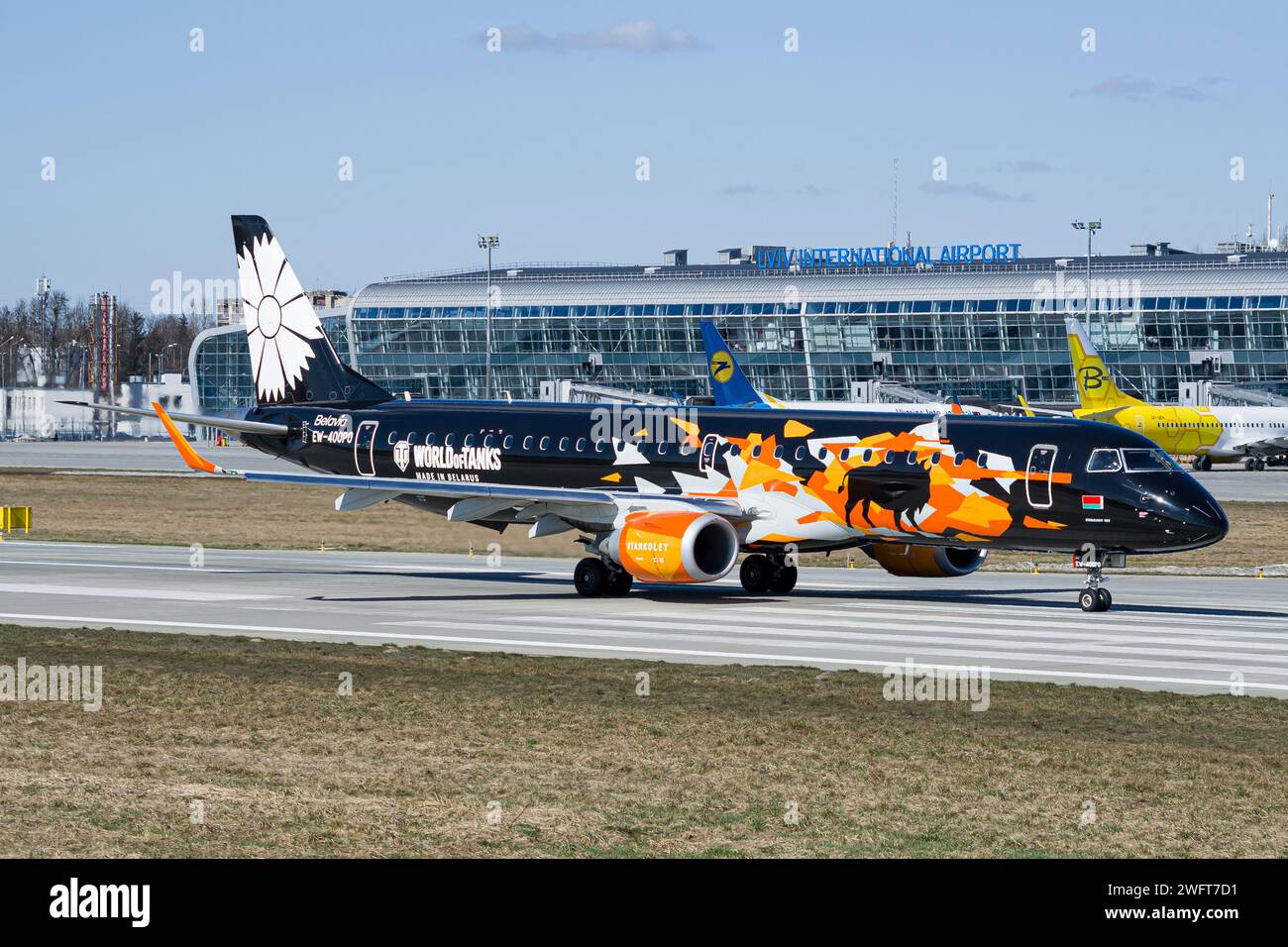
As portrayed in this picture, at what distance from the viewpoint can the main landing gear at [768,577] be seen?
3956cm

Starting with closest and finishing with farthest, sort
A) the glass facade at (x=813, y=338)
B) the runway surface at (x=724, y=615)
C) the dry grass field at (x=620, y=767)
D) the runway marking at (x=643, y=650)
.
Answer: the dry grass field at (x=620, y=767), the runway marking at (x=643, y=650), the runway surface at (x=724, y=615), the glass facade at (x=813, y=338)

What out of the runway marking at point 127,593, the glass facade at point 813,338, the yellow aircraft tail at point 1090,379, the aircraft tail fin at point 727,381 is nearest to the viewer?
the runway marking at point 127,593

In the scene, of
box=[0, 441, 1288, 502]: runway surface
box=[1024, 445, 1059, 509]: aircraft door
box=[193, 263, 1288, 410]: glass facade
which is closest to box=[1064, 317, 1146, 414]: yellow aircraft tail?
box=[0, 441, 1288, 502]: runway surface

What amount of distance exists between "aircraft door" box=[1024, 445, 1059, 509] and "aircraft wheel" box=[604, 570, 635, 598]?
31.6ft

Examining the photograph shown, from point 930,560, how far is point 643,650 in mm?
11829

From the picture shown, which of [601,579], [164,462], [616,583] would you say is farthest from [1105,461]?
[164,462]

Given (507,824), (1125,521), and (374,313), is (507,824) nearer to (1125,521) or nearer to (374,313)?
(1125,521)

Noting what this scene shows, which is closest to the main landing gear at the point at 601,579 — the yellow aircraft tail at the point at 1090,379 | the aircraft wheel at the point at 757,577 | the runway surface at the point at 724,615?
the runway surface at the point at 724,615

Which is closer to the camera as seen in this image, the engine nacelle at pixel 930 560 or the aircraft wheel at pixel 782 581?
the engine nacelle at pixel 930 560

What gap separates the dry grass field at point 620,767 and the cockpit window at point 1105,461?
10.7 metres

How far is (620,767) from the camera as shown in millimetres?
17672

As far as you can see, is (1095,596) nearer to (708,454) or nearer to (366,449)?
(708,454)

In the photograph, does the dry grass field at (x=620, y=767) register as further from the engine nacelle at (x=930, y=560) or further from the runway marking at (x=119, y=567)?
the runway marking at (x=119, y=567)
